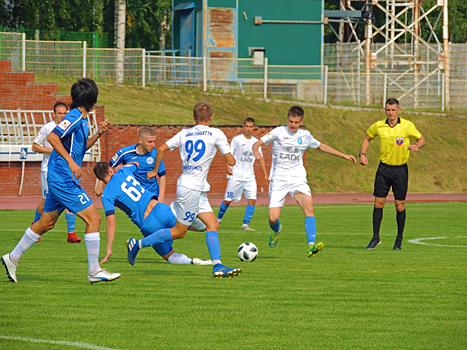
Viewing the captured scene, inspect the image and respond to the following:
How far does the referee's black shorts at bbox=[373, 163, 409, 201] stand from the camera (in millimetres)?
11430

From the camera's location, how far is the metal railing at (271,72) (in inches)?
1217

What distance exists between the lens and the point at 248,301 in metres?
6.85

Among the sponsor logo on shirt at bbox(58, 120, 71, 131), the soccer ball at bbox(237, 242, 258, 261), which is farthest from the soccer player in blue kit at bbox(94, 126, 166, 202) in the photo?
the sponsor logo on shirt at bbox(58, 120, 71, 131)

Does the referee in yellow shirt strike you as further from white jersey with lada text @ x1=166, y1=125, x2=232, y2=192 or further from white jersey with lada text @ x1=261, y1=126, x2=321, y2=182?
white jersey with lada text @ x1=166, y1=125, x2=232, y2=192

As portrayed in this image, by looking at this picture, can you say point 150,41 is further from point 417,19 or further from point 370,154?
point 370,154

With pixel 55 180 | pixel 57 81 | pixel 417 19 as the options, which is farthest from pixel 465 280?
pixel 417 19

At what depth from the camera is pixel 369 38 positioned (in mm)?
37031

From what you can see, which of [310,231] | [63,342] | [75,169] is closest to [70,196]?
[75,169]

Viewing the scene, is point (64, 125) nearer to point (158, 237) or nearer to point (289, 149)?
point (158, 237)

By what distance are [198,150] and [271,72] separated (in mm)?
26561

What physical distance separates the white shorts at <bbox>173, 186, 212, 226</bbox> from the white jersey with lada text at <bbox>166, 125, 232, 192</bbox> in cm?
7

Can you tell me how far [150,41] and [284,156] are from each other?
41.2 meters

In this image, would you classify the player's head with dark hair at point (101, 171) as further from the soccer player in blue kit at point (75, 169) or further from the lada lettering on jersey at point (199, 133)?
the soccer player in blue kit at point (75, 169)

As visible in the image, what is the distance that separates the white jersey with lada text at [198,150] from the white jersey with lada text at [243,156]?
24.8ft
